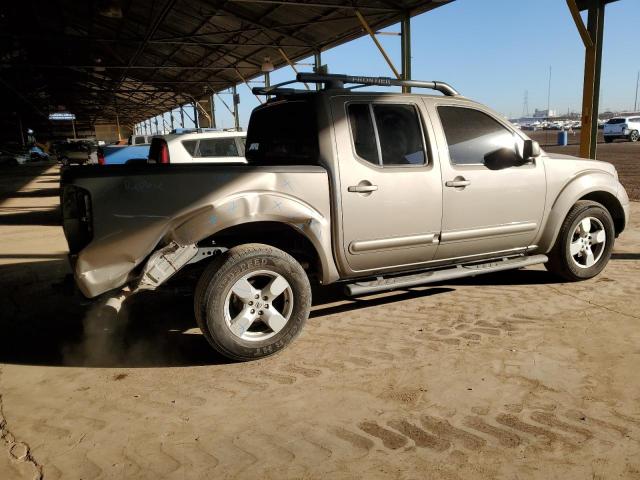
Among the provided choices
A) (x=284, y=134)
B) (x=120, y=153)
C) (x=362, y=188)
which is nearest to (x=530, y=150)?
(x=362, y=188)

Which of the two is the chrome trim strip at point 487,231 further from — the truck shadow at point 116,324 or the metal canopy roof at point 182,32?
the metal canopy roof at point 182,32

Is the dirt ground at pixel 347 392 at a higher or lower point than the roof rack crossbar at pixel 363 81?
lower

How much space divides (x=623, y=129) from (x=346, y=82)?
3458cm

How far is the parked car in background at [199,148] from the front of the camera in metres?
8.88

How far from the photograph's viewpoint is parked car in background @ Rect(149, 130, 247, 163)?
8.88 metres

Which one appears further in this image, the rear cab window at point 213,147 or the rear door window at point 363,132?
the rear cab window at point 213,147

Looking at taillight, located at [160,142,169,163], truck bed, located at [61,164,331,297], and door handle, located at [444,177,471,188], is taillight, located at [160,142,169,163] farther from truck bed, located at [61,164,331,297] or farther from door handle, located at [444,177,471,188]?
door handle, located at [444,177,471,188]

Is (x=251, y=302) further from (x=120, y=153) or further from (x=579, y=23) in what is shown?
(x=120, y=153)

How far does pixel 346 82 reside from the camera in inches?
161

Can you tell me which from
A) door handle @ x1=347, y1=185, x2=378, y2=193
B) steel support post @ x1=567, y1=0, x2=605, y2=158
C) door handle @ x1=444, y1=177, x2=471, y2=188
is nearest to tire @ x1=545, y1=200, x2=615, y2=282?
door handle @ x1=444, y1=177, x2=471, y2=188

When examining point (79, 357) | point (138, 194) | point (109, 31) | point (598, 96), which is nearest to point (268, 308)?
point (138, 194)

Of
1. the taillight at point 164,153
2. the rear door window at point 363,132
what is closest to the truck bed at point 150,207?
the rear door window at point 363,132

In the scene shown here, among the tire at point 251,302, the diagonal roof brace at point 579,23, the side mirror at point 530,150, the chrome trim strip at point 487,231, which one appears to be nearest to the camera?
the tire at point 251,302

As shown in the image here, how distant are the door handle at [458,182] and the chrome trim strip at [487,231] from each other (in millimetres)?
394
